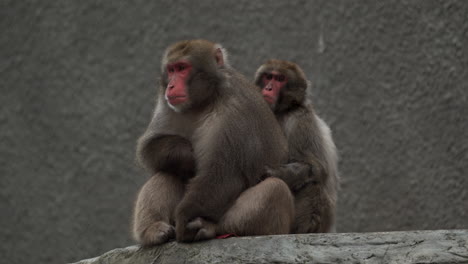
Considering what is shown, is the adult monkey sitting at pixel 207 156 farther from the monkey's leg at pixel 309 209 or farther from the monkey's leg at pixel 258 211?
the monkey's leg at pixel 309 209

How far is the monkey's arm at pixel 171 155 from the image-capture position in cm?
494

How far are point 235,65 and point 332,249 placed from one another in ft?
12.0

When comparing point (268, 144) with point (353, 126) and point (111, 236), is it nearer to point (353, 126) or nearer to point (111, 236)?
point (353, 126)

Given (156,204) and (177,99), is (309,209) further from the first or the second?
(177,99)

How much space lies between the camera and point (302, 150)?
18.1ft

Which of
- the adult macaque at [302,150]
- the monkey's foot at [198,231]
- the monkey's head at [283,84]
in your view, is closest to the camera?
the monkey's foot at [198,231]

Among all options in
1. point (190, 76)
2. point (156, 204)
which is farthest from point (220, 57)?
point (156, 204)

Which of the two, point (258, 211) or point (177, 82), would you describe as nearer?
point (258, 211)

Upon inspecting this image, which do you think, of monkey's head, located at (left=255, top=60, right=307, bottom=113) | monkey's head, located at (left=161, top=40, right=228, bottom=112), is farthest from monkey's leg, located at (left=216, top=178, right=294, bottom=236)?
monkey's head, located at (left=255, top=60, right=307, bottom=113)

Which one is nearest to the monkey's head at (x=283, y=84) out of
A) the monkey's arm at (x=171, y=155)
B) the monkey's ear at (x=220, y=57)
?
the monkey's ear at (x=220, y=57)

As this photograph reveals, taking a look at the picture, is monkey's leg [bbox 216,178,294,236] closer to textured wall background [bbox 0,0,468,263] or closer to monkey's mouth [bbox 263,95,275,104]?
monkey's mouth [bbox 263,95,275,104]

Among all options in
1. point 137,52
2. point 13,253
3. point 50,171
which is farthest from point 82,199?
point 137,52

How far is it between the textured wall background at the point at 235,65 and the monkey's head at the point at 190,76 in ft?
7.98

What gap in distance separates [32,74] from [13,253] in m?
1.91
